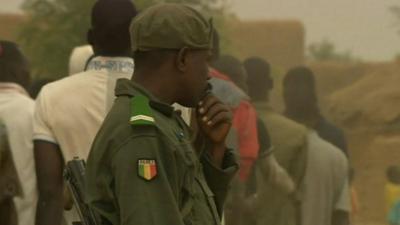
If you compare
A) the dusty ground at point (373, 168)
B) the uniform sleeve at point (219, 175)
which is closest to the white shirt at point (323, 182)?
the uniform sleeve at point (219, 175)

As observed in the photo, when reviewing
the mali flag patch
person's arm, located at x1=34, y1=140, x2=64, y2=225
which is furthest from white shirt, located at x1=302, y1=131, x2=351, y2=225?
the mali flag patch

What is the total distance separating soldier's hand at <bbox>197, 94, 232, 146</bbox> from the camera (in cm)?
414

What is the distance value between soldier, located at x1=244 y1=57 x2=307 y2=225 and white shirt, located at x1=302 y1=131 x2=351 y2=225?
0.05 m

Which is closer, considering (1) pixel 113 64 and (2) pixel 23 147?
(1) pixel 113 64

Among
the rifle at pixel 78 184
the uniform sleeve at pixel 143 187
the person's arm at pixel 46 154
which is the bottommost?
the person's arm at pixel 46 154

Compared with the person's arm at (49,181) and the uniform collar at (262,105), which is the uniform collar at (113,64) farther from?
the uniform collar at (262,105)

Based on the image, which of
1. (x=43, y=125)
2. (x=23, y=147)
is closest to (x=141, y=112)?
(x=43, y=125)

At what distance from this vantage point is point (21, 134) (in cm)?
649

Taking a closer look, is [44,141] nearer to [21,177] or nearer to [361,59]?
[21,177]

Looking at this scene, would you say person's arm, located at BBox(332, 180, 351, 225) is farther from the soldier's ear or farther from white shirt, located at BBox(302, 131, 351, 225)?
the soldier's ear

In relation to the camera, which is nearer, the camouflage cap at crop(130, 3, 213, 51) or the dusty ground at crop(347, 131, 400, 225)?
the camouflage cap at crop(130, 3, 213, 51)

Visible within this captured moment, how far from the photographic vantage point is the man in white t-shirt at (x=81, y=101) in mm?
5391

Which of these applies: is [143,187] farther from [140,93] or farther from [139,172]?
[140,93]

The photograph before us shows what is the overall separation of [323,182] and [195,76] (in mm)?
4221
